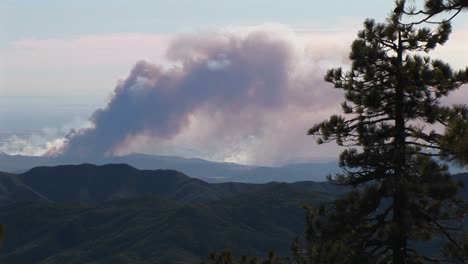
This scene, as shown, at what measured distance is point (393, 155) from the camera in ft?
93.8

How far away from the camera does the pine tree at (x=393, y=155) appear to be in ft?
93.7

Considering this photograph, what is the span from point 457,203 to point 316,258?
22.0ft

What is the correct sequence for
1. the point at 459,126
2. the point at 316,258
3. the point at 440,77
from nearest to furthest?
the point at 459,126 → the point at 440,77 → the point at 316,258

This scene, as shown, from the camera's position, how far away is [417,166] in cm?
2859

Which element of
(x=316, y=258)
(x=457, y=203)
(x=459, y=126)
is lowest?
(x=316, y=258)

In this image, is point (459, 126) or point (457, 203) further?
point (457, 203)

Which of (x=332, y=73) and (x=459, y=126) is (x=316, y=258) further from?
(x=459, y=126)

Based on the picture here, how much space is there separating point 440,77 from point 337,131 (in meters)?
5.11

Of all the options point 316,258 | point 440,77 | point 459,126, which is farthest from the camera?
point 316,258

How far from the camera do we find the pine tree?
28.5 meters

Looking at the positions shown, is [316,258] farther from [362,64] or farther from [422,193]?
[362,64]

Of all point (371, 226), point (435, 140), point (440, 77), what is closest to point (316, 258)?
point (371, 226)

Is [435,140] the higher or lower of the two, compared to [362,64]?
lower

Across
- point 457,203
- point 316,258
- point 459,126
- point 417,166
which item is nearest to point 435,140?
point 417,166
